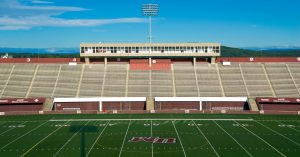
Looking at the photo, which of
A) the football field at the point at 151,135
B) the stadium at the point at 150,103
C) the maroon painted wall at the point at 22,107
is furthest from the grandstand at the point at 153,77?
the football field at the point at 151,135

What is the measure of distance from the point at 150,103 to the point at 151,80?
8896 millimetres

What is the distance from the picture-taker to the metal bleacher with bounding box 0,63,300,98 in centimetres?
6881

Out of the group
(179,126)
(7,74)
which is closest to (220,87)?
(179,126)

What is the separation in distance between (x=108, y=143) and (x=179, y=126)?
12.4 m

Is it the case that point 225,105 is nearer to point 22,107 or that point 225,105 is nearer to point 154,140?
point 154,140

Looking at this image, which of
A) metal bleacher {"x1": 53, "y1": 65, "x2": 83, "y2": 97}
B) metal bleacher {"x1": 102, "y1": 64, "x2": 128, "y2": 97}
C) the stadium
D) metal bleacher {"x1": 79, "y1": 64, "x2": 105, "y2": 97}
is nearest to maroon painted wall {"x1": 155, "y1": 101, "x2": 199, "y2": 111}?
the stadium

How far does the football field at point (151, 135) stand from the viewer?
36.3m

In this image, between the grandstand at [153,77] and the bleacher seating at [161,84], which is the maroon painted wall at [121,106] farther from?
the bleacher seating at [161,84]

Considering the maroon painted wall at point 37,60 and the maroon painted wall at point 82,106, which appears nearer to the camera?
the maroon painted wall at point 82,106

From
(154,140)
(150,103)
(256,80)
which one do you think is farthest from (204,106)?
(154,140)

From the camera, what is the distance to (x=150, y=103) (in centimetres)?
6531

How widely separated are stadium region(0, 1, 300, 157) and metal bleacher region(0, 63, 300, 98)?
0.58 feet

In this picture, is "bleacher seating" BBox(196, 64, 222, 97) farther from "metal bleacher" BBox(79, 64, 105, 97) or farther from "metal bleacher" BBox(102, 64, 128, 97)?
"metal bleacher" BBox(79, 64, 105, 97)

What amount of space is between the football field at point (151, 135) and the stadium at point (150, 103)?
0.10m
